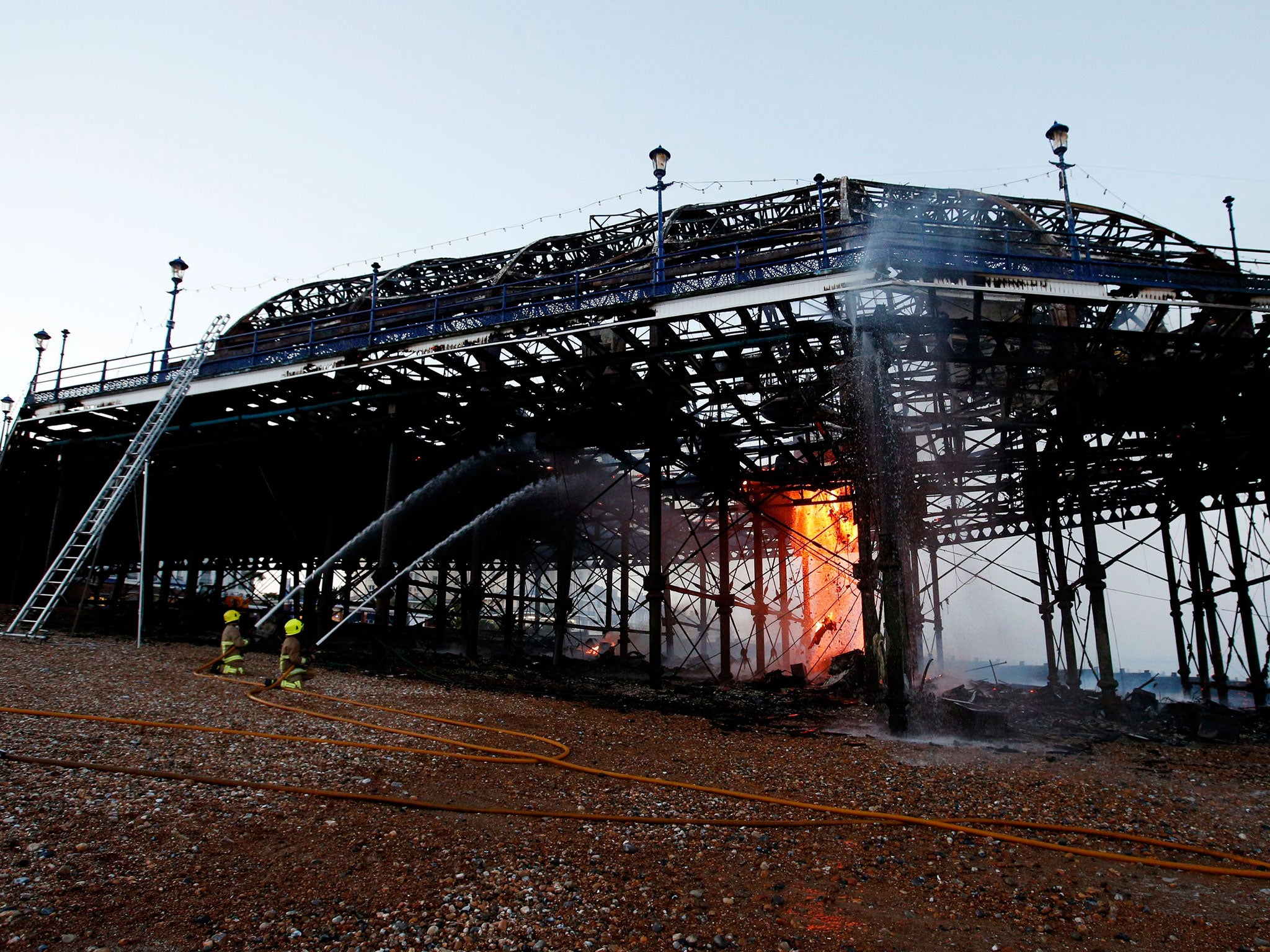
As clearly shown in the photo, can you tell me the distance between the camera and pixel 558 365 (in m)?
15.4

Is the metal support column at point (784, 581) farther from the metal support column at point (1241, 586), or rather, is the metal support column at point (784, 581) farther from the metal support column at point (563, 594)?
the metal support column at point (1241, 586)

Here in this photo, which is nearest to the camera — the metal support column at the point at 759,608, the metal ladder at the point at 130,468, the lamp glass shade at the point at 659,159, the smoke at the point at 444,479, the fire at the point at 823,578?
the lamp glass shade at the point at 659,159

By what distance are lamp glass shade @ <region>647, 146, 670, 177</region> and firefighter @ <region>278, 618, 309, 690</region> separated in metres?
11.3

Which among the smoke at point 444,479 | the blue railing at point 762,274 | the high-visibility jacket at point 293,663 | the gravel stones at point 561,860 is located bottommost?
the gravel stones at point 561,860

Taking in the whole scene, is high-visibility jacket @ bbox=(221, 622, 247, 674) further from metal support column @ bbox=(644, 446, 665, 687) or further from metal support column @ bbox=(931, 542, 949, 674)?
metal support column @ bbox=(931, 542, 949, 674)

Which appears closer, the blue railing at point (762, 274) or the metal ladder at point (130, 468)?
the blue railing at point (762, 274)

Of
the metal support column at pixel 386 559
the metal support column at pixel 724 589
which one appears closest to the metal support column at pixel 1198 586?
the metal support column at pixel 724 589

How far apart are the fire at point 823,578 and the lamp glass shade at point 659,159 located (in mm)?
12642

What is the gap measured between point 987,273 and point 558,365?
8431 millimetres

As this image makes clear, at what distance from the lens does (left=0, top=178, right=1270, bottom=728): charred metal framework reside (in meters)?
12.9

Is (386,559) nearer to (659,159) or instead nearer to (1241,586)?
(659,159)

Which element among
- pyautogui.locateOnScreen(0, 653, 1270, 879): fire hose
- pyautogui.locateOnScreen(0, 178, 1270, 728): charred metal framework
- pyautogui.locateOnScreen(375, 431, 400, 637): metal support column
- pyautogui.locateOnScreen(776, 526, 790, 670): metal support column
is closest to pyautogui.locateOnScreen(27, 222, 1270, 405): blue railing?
pyautogui.locateOnScreen(0, 178, 1270, 728): charred metal framework

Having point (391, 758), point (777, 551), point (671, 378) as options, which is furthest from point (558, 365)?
point (777, 551)

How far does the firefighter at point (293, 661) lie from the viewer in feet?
39.9
